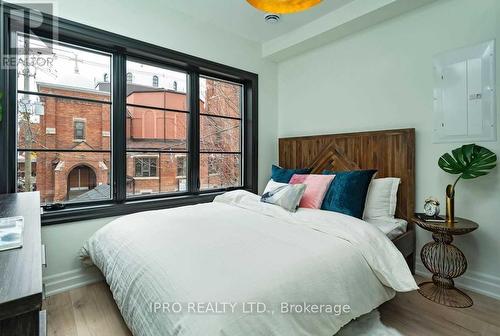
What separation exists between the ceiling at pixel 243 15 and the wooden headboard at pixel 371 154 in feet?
4.43

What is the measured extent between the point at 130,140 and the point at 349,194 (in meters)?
2.24

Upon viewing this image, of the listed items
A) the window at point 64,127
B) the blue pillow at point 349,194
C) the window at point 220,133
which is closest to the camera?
the window at point 64,127

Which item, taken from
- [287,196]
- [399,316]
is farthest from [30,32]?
[399,316]

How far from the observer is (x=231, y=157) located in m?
3.54

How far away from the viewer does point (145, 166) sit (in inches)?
109

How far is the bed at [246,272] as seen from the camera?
1.01 metres

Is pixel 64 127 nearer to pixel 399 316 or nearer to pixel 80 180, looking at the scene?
pixel 80 180

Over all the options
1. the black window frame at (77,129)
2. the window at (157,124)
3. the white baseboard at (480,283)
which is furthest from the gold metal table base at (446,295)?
the black window frame at (77,129)

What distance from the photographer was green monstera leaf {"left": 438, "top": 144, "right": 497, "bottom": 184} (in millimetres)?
1942

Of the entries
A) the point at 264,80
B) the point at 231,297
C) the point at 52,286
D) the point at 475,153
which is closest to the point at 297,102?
the point at 264,80

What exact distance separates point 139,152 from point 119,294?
161 centimetres

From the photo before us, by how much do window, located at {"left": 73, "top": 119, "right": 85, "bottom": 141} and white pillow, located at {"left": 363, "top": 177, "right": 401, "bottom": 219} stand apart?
9.05 ft

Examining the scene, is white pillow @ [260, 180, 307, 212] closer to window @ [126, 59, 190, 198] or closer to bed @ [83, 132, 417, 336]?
bed @ [83, 132, 417, 336]

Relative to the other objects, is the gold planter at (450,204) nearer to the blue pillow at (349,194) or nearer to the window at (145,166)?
the blue pillow at (349,194)
